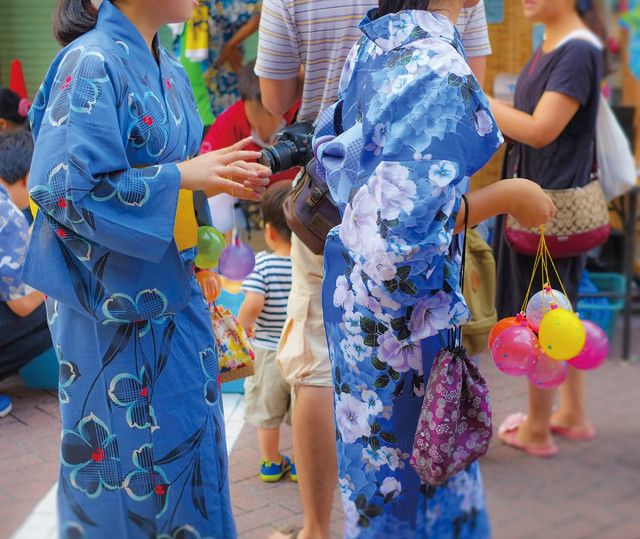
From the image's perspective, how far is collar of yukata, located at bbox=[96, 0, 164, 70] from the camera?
2104 millimetres

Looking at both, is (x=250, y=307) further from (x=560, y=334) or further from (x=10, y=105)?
(x=10, y=105)

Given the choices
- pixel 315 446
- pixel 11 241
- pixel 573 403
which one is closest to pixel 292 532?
pixel 315 446

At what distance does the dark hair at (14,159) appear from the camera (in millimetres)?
4488

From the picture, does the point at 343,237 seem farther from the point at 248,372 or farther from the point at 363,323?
the point at 248,372

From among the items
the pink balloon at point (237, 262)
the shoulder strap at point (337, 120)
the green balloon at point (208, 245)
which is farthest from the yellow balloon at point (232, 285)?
the shoulder strap at point (337, 120)

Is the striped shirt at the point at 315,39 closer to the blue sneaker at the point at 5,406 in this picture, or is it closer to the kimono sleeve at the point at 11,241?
the kimono sleeve at the point at 11,241

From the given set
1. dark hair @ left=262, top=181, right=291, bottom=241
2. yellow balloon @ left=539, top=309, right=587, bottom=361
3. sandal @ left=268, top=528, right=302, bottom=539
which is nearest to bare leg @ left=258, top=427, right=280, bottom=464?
sandal @ left=268, top=528, right=302, bottom=539

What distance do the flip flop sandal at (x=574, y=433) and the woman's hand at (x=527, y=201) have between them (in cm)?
233

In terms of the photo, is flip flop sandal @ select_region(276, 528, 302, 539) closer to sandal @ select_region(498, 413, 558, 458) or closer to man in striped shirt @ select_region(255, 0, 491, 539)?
man in striped shirt @ select_region(255, 0, 491, 539)

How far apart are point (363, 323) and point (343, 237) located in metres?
0.19

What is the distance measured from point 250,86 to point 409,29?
2448 mm

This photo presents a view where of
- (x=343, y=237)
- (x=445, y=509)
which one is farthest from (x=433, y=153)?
(x=445, y=509)

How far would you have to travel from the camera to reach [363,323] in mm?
1985

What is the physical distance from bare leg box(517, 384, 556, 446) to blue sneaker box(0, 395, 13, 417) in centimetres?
236
